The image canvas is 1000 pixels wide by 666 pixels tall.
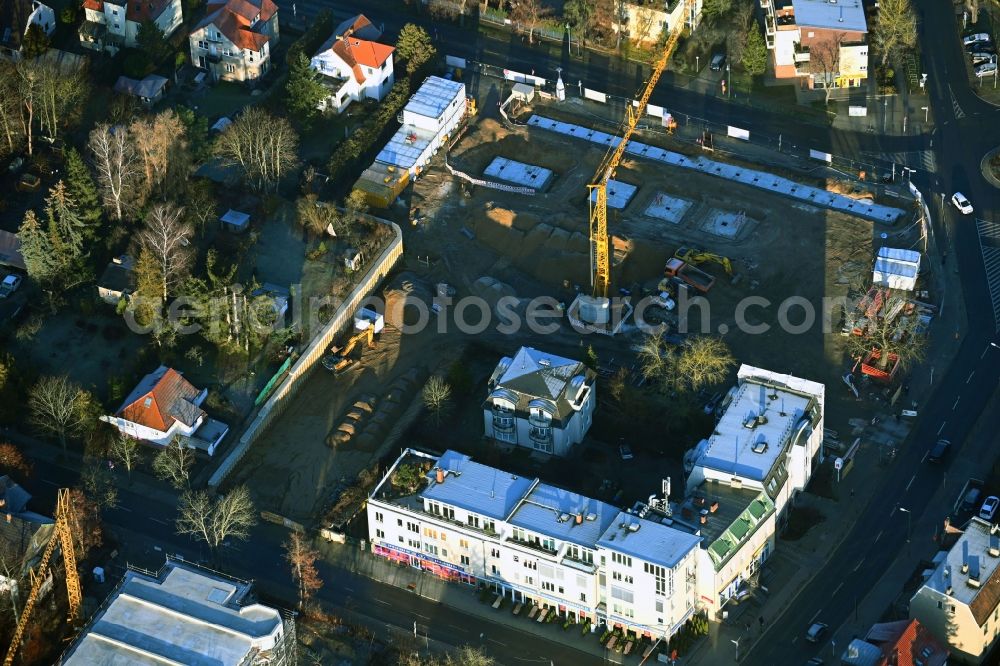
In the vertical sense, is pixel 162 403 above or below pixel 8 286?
above

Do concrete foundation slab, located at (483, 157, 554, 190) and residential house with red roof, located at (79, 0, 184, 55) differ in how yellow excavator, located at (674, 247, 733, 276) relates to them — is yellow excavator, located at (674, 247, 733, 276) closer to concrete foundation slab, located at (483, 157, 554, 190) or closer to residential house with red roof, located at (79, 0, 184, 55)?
concrete foundation slab, located at (483, 157, 554, 190)

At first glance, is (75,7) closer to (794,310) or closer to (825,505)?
(794,310)

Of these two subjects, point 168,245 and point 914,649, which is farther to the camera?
point 168,245

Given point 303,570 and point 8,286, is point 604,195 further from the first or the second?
point 8,286

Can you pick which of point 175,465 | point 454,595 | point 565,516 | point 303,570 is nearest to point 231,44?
point 175,465

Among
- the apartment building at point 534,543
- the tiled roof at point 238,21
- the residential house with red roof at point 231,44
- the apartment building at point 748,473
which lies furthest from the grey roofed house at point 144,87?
the apartment building at point 748,473

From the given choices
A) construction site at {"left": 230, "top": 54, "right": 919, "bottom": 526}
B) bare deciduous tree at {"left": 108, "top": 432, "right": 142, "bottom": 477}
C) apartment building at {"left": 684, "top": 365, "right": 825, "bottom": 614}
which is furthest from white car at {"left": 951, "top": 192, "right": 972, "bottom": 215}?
bare deciduous tree at {"left": 108, "top": 432, "right": 142, "bottom": 477}
